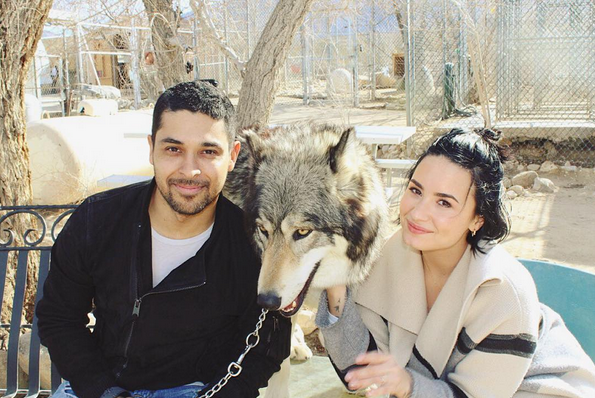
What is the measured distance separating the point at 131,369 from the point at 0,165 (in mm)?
1835

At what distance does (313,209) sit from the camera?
2285mm

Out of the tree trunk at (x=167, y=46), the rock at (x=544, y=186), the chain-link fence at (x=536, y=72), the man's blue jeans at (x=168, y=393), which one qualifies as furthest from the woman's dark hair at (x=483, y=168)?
the chain-link fence at (x=536, y=72)

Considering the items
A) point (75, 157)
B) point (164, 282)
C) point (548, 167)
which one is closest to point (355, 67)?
point (548, 167)

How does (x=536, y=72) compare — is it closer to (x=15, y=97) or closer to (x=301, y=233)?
(x=301, y=233)

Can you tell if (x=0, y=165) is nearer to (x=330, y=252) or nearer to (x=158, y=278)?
(x=158, y=278)

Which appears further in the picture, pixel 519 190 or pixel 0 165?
pixel 519 190

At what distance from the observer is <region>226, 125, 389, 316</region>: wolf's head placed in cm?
224

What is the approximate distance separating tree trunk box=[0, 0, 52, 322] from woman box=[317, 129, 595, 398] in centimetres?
212

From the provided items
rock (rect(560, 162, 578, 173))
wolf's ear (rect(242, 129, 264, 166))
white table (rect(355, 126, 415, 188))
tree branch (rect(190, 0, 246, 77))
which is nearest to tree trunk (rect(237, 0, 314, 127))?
tree branch (rect(190, 0, 246, 77))

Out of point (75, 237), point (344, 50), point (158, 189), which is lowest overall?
point (75, 237)

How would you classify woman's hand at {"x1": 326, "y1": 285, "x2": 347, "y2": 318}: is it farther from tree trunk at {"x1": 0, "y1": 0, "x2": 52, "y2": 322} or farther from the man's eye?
tree trunk at {"x1": 0, "y1": 0, "x2": 52, "y2": 322}

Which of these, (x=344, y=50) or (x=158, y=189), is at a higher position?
(x=344, y=50)

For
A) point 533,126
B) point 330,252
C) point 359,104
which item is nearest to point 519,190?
point 533,126

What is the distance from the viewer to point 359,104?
13.9 m
